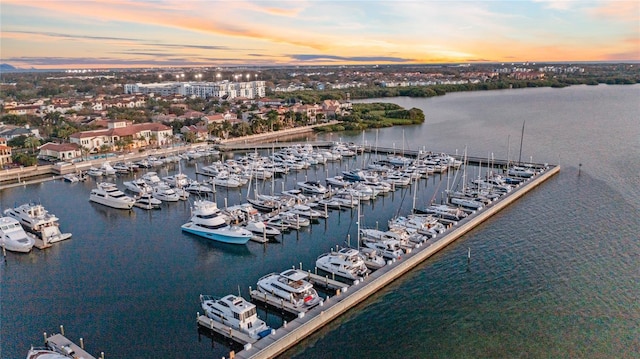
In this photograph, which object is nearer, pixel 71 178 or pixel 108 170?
pixel 71 178

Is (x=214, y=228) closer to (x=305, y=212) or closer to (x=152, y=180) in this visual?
(x=305, y=212)

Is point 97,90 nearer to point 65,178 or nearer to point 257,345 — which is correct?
point 65,178

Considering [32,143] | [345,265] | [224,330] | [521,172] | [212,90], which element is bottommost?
[224,330]

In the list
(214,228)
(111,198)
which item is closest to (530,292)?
(214,228)

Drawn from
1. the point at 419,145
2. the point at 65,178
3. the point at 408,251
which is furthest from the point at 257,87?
the point at 408,251

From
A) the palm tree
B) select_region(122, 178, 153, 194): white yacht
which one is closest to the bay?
select_region(122, 178, 153, 194): white yacht

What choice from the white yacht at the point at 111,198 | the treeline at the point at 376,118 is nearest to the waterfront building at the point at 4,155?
the white yacht at the point at 111,198
